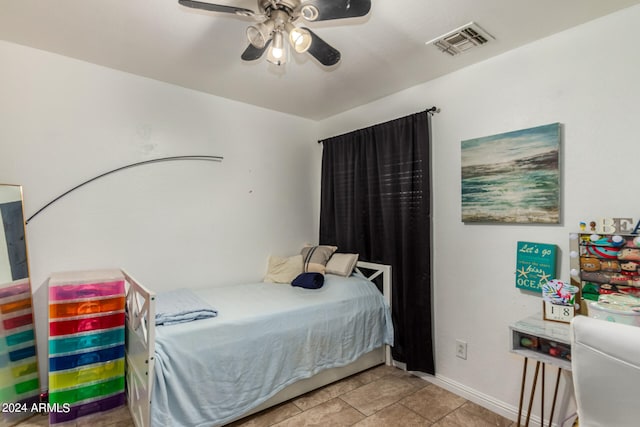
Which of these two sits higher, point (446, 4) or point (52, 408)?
point (446, 4)

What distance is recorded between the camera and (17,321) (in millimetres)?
2117

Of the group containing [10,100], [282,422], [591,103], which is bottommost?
[282,422]

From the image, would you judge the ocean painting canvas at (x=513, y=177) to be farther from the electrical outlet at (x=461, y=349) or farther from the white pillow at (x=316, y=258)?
the white pillow at (x=316, y=258)

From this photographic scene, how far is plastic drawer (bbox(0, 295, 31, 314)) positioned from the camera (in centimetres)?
204

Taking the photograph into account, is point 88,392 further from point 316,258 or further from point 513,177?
point 513,177

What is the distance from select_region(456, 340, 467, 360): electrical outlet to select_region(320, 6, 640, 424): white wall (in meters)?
0.04

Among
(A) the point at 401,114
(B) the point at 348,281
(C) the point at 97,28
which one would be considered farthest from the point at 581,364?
(C) the point at 97,28

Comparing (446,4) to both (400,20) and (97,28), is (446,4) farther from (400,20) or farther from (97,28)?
(97,28)

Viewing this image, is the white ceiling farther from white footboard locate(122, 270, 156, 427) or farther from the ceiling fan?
white footboard locate(122, 270, 156, 427)

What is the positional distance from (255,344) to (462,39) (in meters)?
2.38

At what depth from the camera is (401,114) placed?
9.51 ft

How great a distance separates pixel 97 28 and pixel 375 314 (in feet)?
9.40

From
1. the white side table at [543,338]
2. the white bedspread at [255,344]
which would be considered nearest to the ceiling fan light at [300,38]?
the white bedspread at [255,344]

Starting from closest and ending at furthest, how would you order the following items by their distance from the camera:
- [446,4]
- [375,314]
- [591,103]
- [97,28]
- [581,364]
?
1. [581,364]
2. [446,4]
3. [591,103]
4. [97,28]
5. [375,314]
